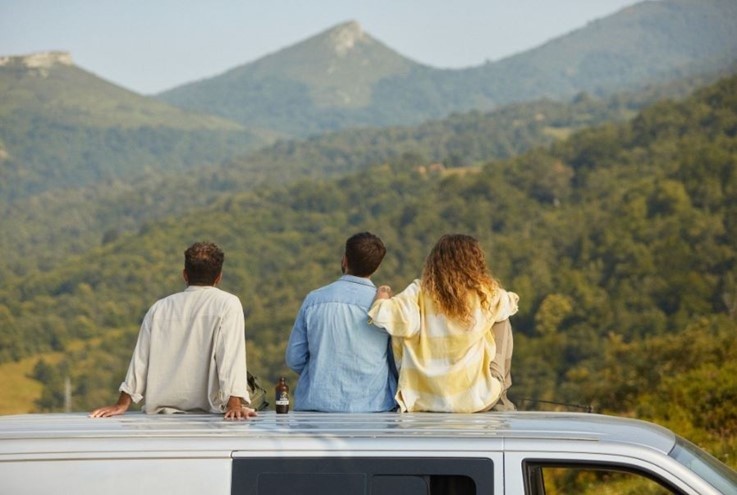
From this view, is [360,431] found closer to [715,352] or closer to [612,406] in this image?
[612,406]

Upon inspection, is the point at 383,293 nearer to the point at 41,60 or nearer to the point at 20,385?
the point at 20,385

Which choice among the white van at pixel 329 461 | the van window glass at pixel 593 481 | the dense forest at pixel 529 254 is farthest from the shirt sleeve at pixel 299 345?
the dense forest at pixel 529 254

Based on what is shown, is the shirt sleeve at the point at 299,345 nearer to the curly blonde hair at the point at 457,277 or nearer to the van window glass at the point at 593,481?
the curly blonde hair at the point at 457,277

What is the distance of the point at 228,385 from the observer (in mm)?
4469

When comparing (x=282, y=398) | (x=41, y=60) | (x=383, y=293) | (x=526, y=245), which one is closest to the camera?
(x=282, y=398)

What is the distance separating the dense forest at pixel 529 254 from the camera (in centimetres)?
6212

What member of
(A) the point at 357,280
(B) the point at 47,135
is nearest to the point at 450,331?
(A) the point at 357,280

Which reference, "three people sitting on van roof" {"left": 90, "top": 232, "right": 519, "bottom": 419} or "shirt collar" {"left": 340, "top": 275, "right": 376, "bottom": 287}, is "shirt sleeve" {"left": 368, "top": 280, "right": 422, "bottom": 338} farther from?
"shirt collar" {"left": 340, "top": 275, "right": 376, "bottom": 287}

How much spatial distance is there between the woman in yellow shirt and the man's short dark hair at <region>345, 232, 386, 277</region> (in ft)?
0.63

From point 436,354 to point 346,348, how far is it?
0.37 m

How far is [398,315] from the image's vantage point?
4.69 meters

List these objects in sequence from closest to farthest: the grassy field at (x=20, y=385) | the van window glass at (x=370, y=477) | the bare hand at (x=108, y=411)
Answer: the van window glass at (x=370, y=477) < the bare hand at (x=108, y=411) < the grassy field at (x=20, y=385)

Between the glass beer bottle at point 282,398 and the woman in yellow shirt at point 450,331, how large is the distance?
→ 42 cm

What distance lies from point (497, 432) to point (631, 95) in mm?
169003
